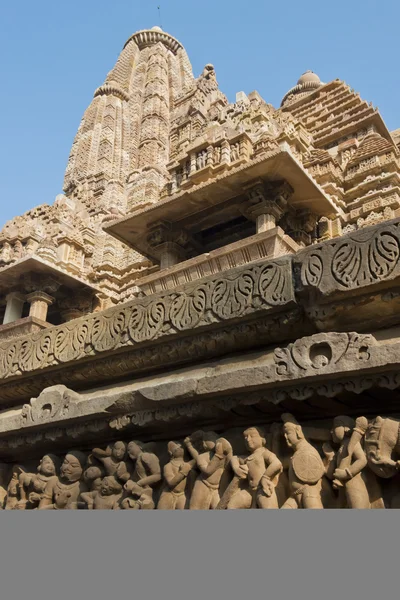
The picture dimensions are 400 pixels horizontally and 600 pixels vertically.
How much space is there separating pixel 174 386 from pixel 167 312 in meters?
0.67

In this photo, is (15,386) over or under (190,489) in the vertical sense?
over

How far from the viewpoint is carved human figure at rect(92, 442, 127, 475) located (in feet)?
Result: 14.3

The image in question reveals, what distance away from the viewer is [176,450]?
13.3 ft

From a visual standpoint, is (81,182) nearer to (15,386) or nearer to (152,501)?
(15,386)

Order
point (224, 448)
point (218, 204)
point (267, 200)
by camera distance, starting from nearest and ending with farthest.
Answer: point (224, 448) → point (267, 200) → point (218, 204)

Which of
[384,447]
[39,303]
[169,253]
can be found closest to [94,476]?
[384,447]

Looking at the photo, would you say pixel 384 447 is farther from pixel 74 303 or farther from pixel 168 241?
pixel 74 303

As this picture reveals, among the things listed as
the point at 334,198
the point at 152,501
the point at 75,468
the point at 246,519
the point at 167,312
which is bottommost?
the point at 246,519

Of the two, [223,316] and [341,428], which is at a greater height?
[223,316]

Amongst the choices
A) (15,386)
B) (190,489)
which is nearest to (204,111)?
(15,386)

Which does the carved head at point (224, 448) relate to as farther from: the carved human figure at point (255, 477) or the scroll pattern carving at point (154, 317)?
the scroll pattern carving at point (154, 317)

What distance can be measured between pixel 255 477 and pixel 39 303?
10.9m

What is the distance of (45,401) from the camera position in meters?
4.84

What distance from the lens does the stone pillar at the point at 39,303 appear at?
13203 millimetres
